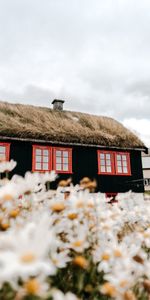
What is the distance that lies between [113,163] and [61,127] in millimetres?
3029

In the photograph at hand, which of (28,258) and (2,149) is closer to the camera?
(28,258)

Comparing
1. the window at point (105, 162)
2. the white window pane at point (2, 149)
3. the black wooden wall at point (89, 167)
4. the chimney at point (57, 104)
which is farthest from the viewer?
the chimney at point (57, 104)

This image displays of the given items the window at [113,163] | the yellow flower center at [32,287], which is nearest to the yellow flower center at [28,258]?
the yellow flower center at [32,287]

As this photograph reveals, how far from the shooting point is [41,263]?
0.88 meters

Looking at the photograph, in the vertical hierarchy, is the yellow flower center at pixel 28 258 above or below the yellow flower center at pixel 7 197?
below

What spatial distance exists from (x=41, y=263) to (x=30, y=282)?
0.12m

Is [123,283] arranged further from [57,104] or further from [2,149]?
[57,104]

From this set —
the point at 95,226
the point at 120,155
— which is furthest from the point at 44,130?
the point at 95,226

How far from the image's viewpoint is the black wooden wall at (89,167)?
11680 millimetres

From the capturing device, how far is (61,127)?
13.4 m

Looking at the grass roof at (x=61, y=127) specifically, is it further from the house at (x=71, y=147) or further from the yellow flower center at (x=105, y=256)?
the yellow flower center at (x=105, y=256)

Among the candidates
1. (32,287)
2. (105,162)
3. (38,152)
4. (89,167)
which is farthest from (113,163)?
(32,287)

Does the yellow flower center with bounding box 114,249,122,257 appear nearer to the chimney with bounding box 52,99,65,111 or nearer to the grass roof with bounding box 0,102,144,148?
the grass roof with bounding box 0,102,144,148

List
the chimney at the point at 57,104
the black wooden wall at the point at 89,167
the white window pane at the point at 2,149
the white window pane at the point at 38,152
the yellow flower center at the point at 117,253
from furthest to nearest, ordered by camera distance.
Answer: the chimney at the point at 57,104 < the white window pane at the point at 38,152 < the black wooden wall at the point at 89,167 < the white window pane at the point at 2,149 < the yellow flower center at the point at 117,253
